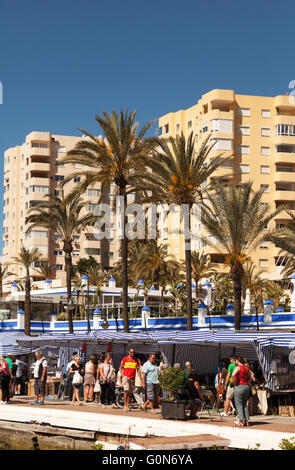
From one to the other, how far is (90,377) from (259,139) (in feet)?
188

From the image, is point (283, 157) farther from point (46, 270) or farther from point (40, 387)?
point (40, 387)

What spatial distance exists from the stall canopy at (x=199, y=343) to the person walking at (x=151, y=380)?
163 cm

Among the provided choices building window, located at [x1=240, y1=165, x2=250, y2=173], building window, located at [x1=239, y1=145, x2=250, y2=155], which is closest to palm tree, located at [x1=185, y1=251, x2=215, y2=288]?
building window, located at [x1=240, y1=165, x2=250, y2=173]

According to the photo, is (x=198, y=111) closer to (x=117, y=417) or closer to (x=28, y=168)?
(x=28, y=168)

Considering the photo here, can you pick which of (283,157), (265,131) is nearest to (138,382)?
(283,157)

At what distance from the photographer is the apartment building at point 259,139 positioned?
2970 inches

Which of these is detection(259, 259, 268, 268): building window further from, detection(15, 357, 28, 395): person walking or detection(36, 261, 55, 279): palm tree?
detection(15, 357, 28, 395): person walking

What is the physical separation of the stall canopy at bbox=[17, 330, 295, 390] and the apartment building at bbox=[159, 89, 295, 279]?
162 ft

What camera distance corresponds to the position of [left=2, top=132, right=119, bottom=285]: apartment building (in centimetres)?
9575

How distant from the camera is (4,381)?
23094 mm

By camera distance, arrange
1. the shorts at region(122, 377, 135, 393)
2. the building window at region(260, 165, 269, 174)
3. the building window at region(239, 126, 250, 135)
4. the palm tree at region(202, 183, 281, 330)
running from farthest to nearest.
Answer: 1. the building window at region(260, 165, 269, 174)
2. the building window at region(239, 126, 250, 135)
3. the palm tree at region(202, 183, 281, 330)
4. the shorts at region(122, 377, 135, 393)

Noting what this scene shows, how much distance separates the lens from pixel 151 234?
74.3 meters

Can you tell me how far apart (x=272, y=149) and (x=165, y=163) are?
4621 cm

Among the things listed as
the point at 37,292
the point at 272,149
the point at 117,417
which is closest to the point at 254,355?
the point at 117,417
